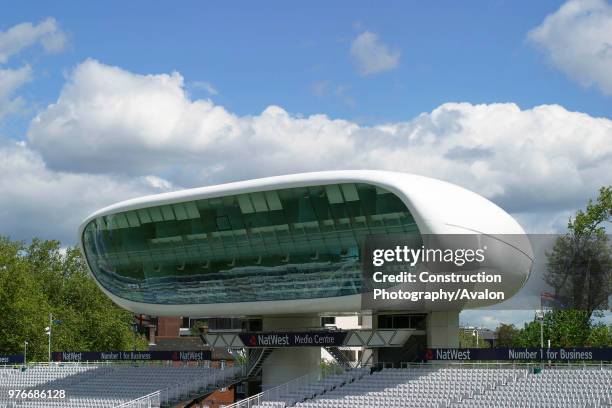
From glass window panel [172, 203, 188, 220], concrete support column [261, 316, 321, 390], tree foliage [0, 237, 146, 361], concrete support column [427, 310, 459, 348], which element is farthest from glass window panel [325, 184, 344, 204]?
tree foliage [0, 237, 146, 361]

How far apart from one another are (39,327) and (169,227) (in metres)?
38.7

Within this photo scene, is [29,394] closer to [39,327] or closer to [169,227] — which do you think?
[169,227]

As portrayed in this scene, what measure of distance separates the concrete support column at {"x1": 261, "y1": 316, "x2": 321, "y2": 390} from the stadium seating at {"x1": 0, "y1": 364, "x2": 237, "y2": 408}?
9.19ft

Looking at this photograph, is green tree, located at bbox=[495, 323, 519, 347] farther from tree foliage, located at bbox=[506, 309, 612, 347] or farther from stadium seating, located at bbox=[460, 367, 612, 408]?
stadium seating, located at bbox=[460, 367, 612, 408]

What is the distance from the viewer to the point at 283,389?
164 ft

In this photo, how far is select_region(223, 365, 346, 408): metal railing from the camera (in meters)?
48.6

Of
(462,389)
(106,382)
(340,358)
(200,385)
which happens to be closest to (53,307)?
(106,382)

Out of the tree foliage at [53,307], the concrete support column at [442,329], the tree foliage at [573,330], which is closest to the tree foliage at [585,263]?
the tree foliage at [573,330]

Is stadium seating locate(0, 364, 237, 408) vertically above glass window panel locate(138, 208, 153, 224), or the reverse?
glass window panel locate(138, 208, 153, 224)

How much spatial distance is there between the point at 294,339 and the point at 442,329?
792cm

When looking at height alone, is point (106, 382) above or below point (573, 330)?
below

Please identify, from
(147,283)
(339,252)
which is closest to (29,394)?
(147,283)

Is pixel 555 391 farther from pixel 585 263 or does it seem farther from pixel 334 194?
pixel 585 263

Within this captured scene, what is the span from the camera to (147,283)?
5447 centimetres
